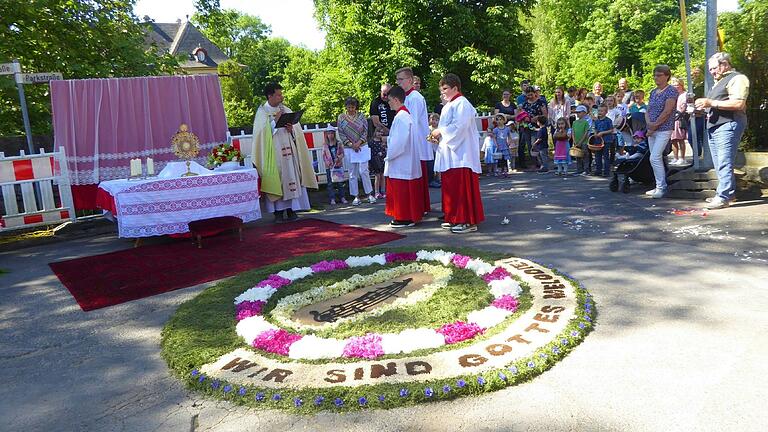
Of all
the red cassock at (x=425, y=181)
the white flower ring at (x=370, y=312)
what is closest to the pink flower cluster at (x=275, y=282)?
the white flower ring at (x=370, y=312)

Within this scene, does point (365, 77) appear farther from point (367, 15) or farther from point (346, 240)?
point (346, 240)

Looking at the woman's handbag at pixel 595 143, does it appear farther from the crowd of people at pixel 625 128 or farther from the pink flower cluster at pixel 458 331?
the pink flower cluster at pixel 458 331

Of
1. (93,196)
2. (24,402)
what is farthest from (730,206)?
(93,196)

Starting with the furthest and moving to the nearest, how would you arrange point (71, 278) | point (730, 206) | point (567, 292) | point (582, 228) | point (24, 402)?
point (730, 206) → point (582, 228) → point (71, 278) → point (567, 292) → point (24, 402)

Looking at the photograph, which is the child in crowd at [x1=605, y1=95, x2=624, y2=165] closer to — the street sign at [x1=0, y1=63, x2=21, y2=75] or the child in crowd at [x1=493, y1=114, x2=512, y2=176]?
the child in crowd at [x1=493, y1=114, x2=512, y2=176]

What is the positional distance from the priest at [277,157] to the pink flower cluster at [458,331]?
6147mm

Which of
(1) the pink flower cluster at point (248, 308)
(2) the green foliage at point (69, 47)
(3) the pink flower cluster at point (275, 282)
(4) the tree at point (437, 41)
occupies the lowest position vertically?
(1) the pink flower cluster at point (248, 308)

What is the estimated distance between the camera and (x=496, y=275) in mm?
5383

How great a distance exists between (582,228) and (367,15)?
21.6 meters

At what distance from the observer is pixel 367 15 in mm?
26219

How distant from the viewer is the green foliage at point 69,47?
Result: 11.3m

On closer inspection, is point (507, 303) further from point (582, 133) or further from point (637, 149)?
point (582, 133)

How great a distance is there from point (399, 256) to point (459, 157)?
6.41ft

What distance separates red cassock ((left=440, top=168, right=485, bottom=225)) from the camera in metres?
7.70
